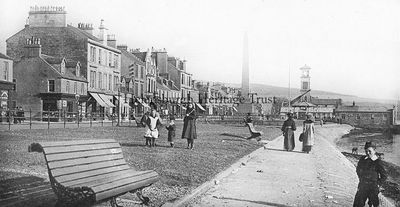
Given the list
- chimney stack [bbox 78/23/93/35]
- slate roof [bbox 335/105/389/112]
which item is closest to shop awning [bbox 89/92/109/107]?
chimney stack [bbox 78/23/93/35]

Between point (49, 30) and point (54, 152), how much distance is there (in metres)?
38.6

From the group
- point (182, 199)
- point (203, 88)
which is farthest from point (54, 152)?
point (203, 88)

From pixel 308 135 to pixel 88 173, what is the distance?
11.4 meters

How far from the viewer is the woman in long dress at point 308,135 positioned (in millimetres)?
15180

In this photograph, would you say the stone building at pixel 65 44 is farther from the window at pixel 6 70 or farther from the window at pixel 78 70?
the window at pixel 6 70

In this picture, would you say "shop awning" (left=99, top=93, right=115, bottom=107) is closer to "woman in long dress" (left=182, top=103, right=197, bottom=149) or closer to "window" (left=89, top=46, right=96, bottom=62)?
"window" (left=89, top=46, right=96, bottom=62)

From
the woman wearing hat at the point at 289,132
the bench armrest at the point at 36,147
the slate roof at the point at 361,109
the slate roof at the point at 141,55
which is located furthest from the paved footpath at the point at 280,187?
the slate roof at the point at 361,109

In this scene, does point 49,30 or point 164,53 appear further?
point 164,53

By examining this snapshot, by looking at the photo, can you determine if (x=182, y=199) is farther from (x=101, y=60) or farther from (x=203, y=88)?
(x=203, y=88)

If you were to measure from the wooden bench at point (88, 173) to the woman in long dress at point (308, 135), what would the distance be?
10.4 meters

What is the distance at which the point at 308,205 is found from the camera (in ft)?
20.6

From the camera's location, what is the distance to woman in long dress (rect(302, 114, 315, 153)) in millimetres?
15180

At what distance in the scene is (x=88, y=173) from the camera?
5.11 meters

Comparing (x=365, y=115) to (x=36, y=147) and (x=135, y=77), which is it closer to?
(x=135, y=77)
